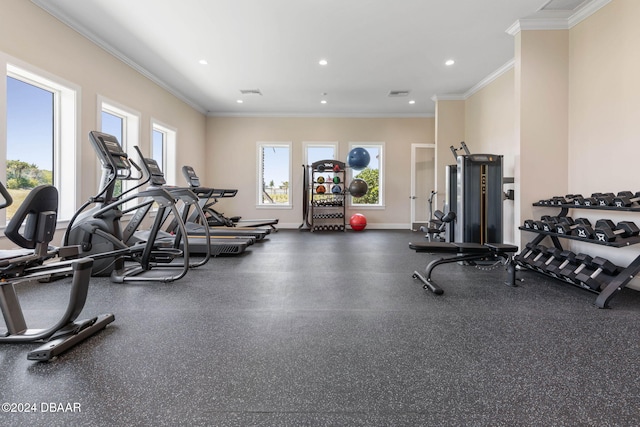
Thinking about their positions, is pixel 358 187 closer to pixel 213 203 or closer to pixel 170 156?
pixel 213 203

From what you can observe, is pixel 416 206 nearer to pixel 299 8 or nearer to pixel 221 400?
pixel 299 8

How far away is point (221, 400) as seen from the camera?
146 cm

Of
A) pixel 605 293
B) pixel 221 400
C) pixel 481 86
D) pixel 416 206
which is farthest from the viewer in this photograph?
pixel 416 206

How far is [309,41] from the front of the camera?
4742 mm

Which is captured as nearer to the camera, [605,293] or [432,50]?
[605,293]

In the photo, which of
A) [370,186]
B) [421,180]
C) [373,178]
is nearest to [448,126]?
[421,180]

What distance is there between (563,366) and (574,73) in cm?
376

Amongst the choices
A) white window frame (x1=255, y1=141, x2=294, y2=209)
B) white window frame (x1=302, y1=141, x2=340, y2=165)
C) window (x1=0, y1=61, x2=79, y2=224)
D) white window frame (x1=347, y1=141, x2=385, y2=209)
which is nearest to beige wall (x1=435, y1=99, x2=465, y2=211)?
white window frame (x1=347, y1=141, x2=385, y2=209)

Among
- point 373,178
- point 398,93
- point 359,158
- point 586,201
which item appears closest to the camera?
point 586,201

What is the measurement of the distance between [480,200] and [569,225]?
44.4 inches

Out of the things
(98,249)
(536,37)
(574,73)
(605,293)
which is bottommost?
(605,293)

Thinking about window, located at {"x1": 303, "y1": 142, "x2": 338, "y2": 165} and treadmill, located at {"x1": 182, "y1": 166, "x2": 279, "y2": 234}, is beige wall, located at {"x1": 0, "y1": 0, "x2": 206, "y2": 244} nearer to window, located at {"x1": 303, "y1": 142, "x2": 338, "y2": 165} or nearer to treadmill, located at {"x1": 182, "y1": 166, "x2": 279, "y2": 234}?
treadmill, located at {"x1": 182, "y1": 166, "x2": 279, "y2": 234}

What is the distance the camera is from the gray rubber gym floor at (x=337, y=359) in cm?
139

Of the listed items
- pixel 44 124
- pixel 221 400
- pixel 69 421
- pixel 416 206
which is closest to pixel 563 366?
pixel 221 400
